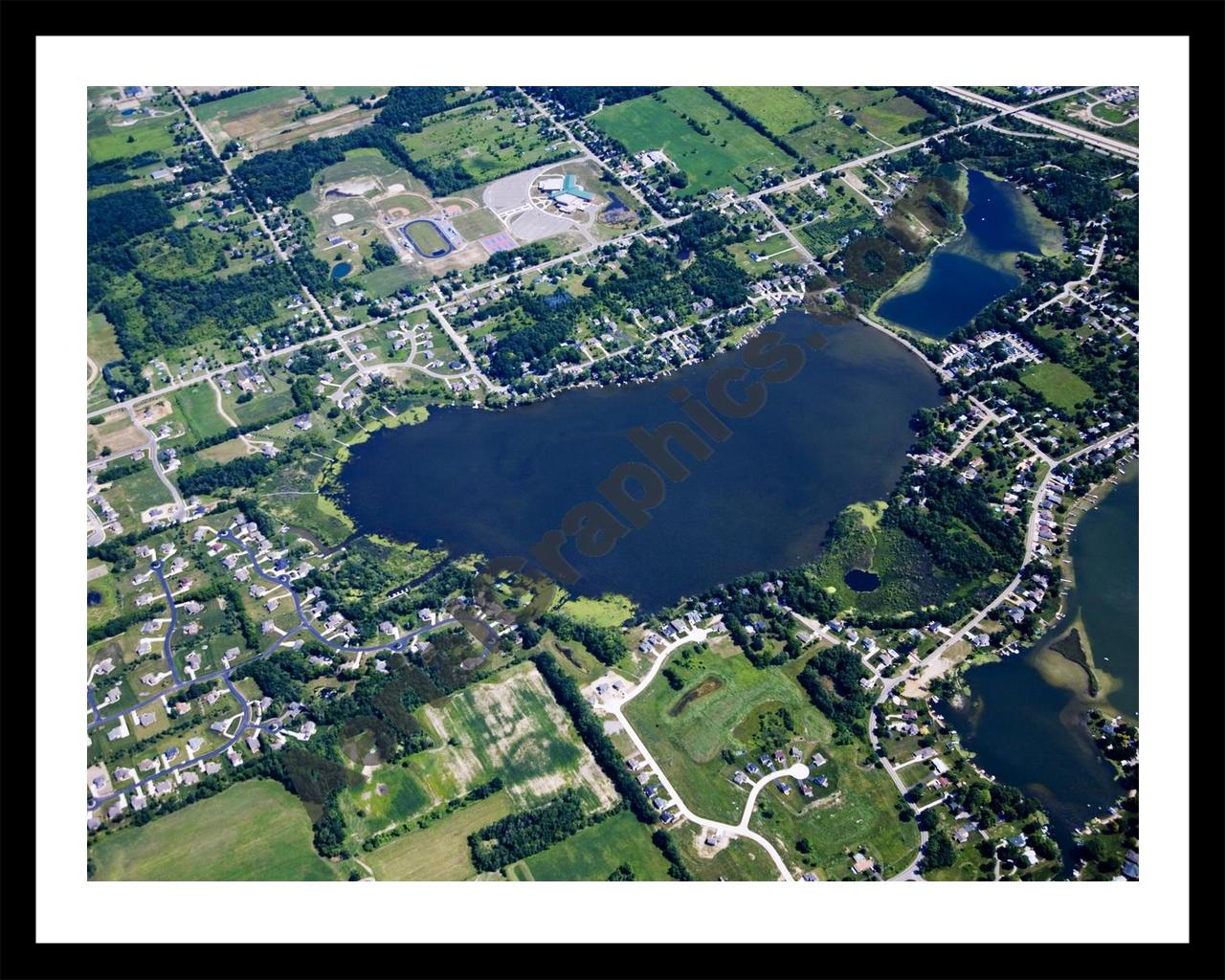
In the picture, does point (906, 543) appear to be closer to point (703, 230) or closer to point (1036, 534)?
point (1036, 534)

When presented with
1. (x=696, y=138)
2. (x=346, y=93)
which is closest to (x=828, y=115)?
(x=696, y=138)

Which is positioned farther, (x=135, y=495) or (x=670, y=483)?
(x=135, y=495)

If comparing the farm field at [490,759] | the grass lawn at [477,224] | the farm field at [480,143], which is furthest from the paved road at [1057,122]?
the farm field at [490,759]

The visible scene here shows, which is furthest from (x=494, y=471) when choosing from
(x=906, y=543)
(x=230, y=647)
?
(x=906, y=543)

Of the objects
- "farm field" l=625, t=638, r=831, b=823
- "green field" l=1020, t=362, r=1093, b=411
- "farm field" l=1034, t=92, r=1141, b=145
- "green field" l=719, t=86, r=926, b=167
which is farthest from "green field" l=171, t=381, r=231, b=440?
"farm field" l=1034, t=92, r=1141, b=145

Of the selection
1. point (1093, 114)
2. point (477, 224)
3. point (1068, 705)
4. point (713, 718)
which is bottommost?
point (1068, 705)

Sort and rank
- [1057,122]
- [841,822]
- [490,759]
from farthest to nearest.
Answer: [1057,122] → [490,759] → [841,822]

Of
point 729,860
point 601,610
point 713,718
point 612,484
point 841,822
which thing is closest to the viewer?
point 729,860

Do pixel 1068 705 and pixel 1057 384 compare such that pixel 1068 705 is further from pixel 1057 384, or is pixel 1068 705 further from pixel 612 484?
pixel 612 484
